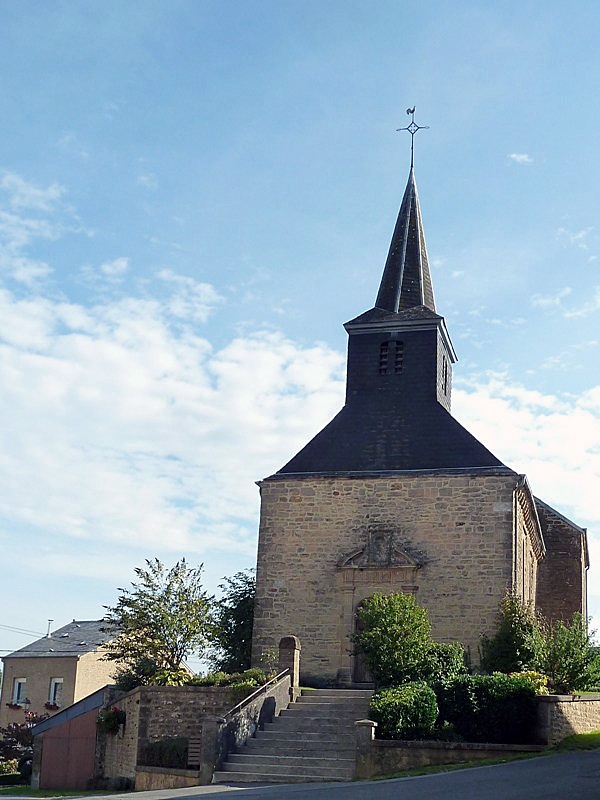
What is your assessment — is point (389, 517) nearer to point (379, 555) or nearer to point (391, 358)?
point (379, 555)

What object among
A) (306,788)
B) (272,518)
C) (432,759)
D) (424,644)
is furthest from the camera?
(272,518)

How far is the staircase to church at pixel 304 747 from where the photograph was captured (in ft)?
57.7

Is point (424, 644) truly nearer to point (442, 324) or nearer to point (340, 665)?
point (340, 665)

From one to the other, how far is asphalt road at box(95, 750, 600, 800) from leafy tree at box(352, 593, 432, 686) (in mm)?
4431

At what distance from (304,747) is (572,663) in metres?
5.59

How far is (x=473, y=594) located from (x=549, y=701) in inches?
286

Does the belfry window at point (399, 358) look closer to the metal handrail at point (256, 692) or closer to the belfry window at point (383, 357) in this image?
the belfry window at point (383, 357)

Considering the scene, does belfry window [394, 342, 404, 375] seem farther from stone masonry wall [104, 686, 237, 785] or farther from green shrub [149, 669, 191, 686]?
stone masonry wall [104, 686, 237, 785]

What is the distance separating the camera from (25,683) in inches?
1710

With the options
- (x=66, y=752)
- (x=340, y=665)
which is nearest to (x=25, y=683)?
(x=66, y=752)

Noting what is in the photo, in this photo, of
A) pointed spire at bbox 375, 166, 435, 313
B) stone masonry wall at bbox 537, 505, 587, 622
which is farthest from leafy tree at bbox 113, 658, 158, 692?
stone masonry wall at bbox 537, 505, 587, 622

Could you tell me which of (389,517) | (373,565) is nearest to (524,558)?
(389,517)

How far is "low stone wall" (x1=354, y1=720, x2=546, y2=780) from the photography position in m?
17.1

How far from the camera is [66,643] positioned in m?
44.5
